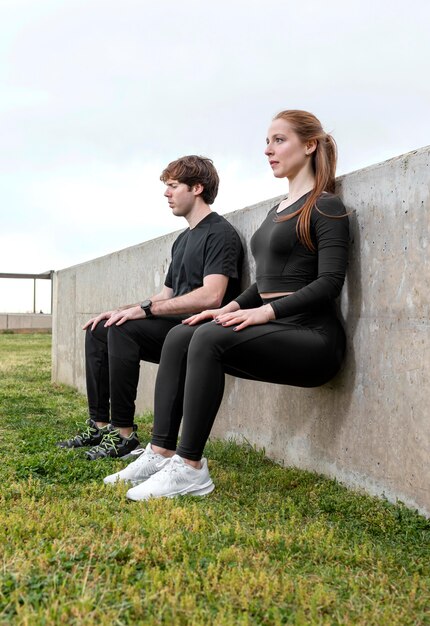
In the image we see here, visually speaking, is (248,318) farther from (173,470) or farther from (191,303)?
(191,303)

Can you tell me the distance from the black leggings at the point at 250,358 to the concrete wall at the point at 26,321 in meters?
17.6

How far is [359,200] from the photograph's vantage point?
3.47m

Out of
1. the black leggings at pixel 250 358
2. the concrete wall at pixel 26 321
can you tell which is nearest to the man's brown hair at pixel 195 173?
the black leggings at pixel 250 358

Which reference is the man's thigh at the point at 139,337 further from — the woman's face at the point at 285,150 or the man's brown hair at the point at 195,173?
the woman's face at the point at 285,150

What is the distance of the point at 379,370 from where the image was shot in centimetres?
331

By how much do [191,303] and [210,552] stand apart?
75.2 inches

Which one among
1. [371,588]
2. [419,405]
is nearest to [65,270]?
[419,405]

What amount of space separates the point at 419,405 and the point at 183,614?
1.45 m

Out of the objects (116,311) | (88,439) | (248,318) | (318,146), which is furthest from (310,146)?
(88,439)

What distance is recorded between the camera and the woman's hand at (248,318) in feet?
10.6

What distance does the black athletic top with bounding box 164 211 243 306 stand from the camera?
4.28 m

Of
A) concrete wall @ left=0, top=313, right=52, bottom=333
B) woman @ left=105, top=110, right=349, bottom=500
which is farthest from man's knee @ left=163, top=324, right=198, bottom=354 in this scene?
concrete wall @ left=0, top=313, right=52, bottom=333

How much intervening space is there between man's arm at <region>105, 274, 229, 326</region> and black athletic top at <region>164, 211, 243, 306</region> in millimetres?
69

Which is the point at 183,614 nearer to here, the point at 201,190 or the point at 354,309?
the point at 354,309
